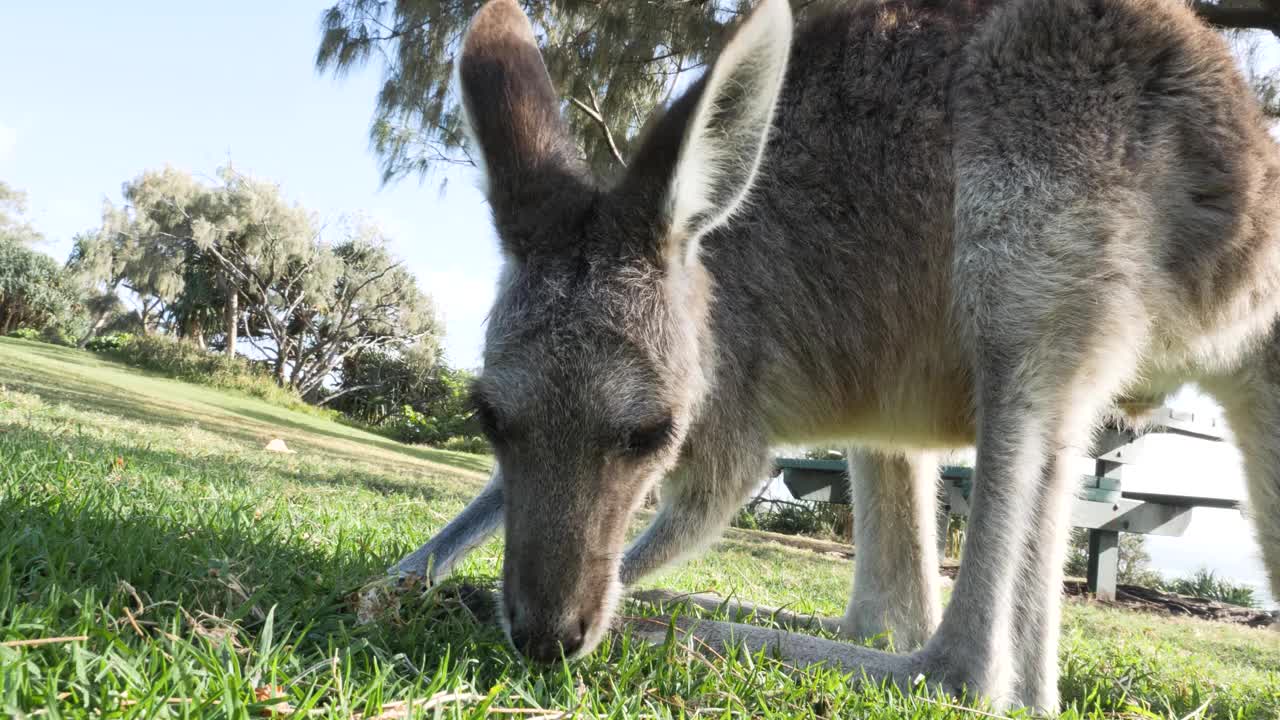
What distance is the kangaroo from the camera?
2.09m

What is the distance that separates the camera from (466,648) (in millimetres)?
1959

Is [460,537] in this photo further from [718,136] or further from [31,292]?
[31,292]

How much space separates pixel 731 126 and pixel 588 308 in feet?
1.90

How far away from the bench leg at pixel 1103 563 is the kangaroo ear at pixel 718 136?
28.0ft

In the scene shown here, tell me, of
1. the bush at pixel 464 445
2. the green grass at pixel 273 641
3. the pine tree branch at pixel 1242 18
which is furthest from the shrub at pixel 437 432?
the green grass at pixel 273 641

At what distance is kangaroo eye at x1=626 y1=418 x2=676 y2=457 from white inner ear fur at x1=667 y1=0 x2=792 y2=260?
1.67 ft

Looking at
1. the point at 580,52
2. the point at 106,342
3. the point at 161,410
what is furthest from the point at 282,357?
the point at 580,52

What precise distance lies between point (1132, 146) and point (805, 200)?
945 millimetres

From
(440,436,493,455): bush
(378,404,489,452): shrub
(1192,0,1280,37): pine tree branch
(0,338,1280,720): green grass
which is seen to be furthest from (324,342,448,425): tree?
(0,338,1280,720): green grass

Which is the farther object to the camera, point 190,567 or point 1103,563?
point 1103,563

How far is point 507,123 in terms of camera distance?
7.77 ft

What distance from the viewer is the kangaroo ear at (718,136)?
2000 millimetres

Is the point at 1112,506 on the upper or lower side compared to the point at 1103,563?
upper

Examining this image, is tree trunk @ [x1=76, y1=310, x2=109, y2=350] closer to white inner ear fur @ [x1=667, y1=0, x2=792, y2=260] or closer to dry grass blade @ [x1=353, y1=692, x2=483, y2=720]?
white inner ear fur @ [x1=667, y1=0, x2=792, y2=260]
